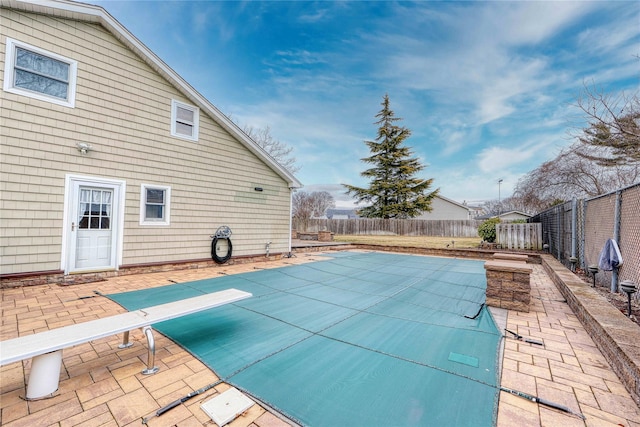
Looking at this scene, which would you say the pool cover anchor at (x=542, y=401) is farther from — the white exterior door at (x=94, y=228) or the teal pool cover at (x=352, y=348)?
the white exterior door at (x=94, y=228)

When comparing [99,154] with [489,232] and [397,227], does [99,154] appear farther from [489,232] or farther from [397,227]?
[397,227]

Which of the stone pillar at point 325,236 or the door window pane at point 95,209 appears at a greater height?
the door window pane at point 95,209

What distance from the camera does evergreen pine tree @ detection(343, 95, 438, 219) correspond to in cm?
2316

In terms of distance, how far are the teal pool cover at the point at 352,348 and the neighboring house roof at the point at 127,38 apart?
15.6ft

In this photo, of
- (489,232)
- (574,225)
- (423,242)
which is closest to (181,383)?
(574,225)

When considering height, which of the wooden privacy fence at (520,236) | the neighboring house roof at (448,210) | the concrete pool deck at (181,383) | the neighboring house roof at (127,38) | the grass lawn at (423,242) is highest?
the neighboring house roof at (127,38)

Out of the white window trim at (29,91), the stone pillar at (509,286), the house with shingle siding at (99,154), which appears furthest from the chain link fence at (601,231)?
the white window trim at (29,91)

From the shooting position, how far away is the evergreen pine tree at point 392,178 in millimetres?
23156

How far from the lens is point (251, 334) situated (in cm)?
294

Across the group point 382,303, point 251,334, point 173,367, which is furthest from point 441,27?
point 173,367

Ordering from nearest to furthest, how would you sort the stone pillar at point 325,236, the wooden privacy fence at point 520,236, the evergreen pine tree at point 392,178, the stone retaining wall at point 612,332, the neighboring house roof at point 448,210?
the stone retaining wall at point 612,332 < the wooden privacy fence at point 520,236 < the stone pillar at point 325,236 < the evergreen pine tree at point 392,178 < the neighboring house roof at point 448,210

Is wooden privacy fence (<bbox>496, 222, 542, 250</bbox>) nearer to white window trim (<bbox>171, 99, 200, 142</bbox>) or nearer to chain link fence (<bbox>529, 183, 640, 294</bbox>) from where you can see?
chain link fence (<bbox>529, 183, 640, 294</bbox>)

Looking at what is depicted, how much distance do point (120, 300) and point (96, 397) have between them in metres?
2.69

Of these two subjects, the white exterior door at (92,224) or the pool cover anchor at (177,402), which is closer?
the pool cover anchor at (177,402)
